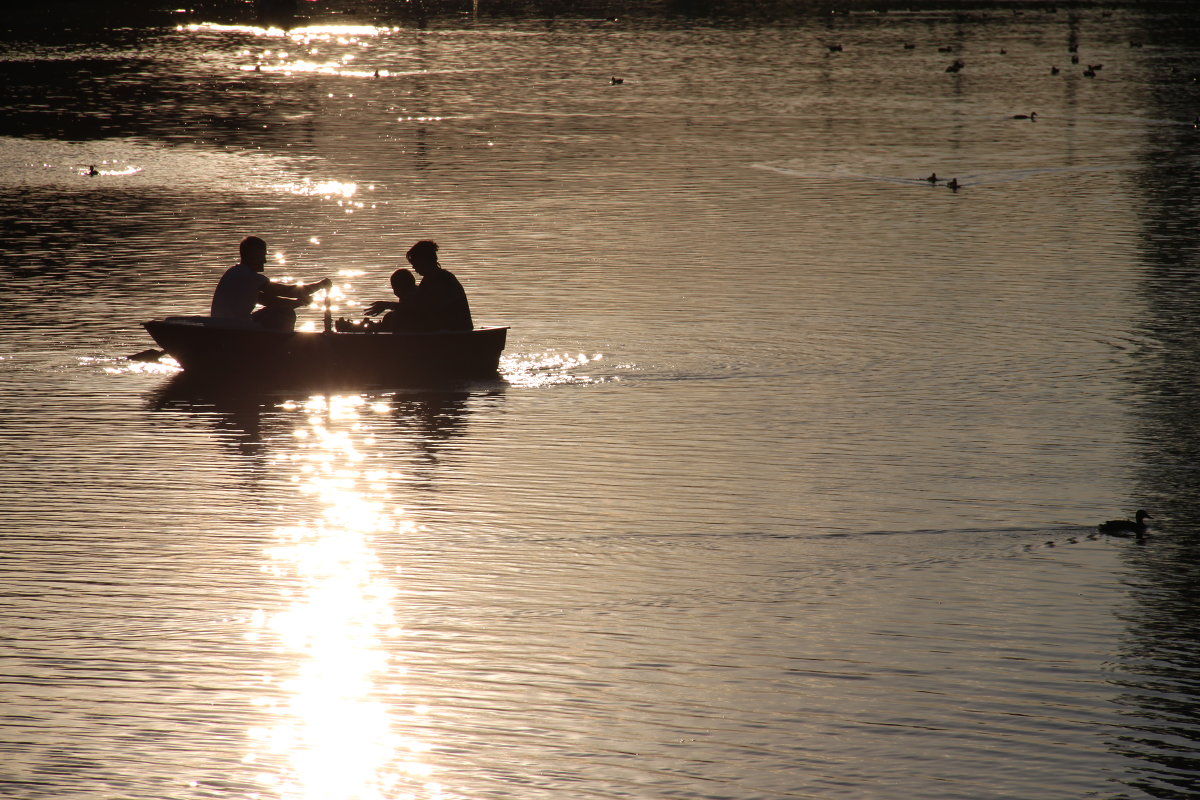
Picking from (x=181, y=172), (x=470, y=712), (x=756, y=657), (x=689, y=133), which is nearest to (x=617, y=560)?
(x=756, y=657)

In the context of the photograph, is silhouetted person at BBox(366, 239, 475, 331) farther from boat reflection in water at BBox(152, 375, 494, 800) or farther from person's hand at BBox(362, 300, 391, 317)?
boat reflection in water at BBox(152, 375, 494, 800)

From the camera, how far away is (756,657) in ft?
31.1

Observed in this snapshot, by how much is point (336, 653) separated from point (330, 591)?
107 centimetres

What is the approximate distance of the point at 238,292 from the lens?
16.1 m

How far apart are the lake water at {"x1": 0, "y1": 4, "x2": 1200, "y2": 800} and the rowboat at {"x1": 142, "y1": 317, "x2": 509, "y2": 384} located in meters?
0.33

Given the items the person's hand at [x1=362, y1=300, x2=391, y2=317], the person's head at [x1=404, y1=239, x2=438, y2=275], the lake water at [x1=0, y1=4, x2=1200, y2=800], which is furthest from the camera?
the person's hand at [x1=362, y1=300, x2=391, y2=317]

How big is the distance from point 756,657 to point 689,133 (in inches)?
1074

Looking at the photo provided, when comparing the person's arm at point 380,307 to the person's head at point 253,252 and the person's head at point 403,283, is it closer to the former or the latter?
the person's head at point 403,283

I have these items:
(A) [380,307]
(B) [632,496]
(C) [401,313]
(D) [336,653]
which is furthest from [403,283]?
(D) [336,653]

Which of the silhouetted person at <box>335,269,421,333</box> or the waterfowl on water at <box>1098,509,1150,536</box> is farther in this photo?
the silhouetted person at <box>335,269,421,333</box>

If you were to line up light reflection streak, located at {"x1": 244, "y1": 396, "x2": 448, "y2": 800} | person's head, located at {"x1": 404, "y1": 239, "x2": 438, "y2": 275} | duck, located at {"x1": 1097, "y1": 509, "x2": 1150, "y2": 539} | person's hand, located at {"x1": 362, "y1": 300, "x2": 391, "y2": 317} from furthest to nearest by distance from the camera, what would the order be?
person's hand, located at {"x1": 362, "y1": 300, "x2": 391, "y2": 317}
person's head, located at {"x1": 404, "y1": 239, "x2": 438, "y2": 275}
duck, located at {"x1": 1097, "y1": 509, "x2": 1150, "y2": 539}
light reflection streak, located at {"x1": 244, "y1": 396, "x2": 448, "y2": 800}

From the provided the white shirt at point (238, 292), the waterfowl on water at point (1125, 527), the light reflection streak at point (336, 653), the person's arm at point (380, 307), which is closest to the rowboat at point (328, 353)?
the white shirt at point (238, 292)

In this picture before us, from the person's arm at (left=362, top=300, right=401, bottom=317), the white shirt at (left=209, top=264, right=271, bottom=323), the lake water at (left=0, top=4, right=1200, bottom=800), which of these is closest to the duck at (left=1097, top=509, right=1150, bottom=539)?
the lake water at (left=0, top=4, right=1200, bottom=800)

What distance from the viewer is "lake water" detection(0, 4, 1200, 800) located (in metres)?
8.42
